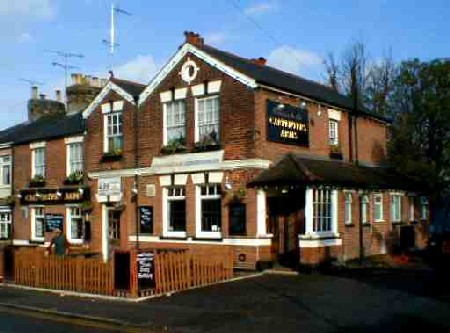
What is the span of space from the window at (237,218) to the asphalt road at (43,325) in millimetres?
7740

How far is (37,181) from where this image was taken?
28.7 metres

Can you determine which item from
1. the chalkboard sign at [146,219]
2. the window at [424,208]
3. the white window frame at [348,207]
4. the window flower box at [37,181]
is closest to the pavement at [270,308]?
the white window frame at [348,207]

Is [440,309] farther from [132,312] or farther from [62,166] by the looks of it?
[62,166]

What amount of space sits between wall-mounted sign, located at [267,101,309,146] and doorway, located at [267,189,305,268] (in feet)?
6.18

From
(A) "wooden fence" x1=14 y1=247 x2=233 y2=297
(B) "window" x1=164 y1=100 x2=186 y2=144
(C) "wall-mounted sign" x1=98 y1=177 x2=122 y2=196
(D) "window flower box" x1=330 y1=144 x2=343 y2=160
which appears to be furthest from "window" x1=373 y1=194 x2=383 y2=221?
(C) "wall-mounted sign" x1=98 y1=177 x2=122 y2=196

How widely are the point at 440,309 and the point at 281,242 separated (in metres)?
8.96

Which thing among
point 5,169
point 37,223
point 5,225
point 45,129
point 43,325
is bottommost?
point 43,325

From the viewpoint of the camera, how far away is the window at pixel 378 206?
2483 cm

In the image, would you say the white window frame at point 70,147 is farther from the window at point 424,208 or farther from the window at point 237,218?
the window at point 424,208

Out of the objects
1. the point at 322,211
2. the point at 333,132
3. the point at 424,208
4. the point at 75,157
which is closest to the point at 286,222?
the point at 322,211

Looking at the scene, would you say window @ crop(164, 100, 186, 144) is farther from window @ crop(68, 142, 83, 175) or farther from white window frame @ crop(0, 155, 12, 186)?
white window frame @ crop(0, 155, 12, 186)

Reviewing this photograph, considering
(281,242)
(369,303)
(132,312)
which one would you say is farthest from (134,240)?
(369,303)

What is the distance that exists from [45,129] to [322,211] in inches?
618

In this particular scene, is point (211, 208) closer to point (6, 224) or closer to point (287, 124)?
point (287, 124)
